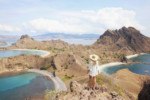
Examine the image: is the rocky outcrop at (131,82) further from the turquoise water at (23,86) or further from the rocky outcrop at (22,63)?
the rocky outcrop at (22,63)

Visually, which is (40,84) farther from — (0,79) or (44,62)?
(44,62)

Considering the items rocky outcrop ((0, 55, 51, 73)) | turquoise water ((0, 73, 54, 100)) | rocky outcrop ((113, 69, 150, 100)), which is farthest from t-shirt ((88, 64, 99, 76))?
rocky outcrop ((0, 55, 51, 73))

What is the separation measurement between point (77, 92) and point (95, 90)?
3.39 meters

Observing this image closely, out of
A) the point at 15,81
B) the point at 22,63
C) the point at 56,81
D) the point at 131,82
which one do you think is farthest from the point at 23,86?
the point at 131,82

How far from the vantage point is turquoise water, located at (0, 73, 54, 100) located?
388 feet

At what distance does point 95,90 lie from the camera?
3922 cm

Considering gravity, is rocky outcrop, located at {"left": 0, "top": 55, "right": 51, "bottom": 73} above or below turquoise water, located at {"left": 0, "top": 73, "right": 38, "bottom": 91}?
above

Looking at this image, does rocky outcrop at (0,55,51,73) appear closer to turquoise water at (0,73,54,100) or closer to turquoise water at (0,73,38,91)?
turquoise water at (0,73,54,100)

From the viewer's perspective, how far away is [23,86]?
138750 mm

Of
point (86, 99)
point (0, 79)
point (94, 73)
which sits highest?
point (94, 73)

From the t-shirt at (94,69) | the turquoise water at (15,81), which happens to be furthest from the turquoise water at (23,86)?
the t-shirt at (94,69)

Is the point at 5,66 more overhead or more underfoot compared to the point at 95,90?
more underfoot

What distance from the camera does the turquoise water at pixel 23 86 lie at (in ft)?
388

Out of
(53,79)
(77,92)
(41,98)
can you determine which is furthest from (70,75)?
(77,92)
